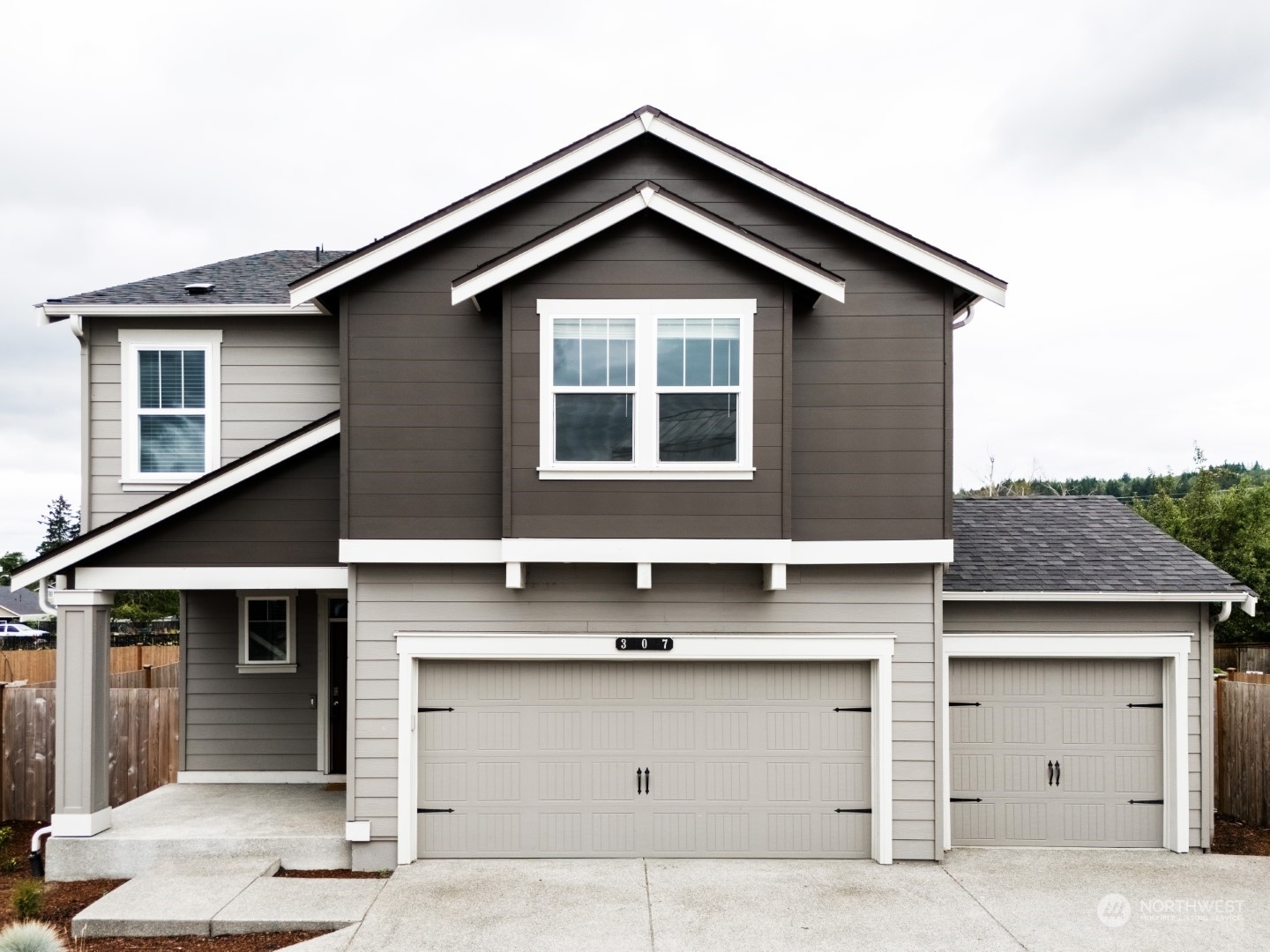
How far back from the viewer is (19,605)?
51625mm

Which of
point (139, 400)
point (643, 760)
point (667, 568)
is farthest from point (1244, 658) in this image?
point (139, 400)

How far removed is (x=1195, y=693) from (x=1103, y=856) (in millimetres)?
1867

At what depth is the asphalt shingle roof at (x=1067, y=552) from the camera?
9.34 meters

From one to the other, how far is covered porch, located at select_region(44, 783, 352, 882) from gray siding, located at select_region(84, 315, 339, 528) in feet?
11.6

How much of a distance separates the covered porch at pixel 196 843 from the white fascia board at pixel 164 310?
5.29 metres

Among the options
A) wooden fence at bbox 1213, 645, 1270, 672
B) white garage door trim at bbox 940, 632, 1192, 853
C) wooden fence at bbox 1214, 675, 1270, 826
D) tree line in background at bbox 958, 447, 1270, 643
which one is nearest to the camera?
white garage door trim at bbox 940, 632, 1192, 853

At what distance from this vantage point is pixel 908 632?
883 centimetres

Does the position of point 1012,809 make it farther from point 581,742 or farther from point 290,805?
point 290,805

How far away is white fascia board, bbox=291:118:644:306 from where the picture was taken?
8469 mm

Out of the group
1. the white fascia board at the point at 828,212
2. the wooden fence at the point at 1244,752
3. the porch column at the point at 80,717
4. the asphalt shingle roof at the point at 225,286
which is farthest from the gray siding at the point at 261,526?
the wooden fence at the point at 1244,752

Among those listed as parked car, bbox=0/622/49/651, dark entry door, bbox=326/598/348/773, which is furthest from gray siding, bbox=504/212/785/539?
parked car, bbox=0/622/49/651

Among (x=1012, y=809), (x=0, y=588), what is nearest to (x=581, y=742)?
(x=1012, y=809)

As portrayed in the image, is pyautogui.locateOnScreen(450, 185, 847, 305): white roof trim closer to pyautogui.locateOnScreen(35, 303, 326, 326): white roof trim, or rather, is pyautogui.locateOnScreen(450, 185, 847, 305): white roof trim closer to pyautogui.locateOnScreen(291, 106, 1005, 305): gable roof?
pyautogui.locateOnScreen(291, 106, 1005, 305): gable roof

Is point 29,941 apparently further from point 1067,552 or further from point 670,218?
point 1067,552
